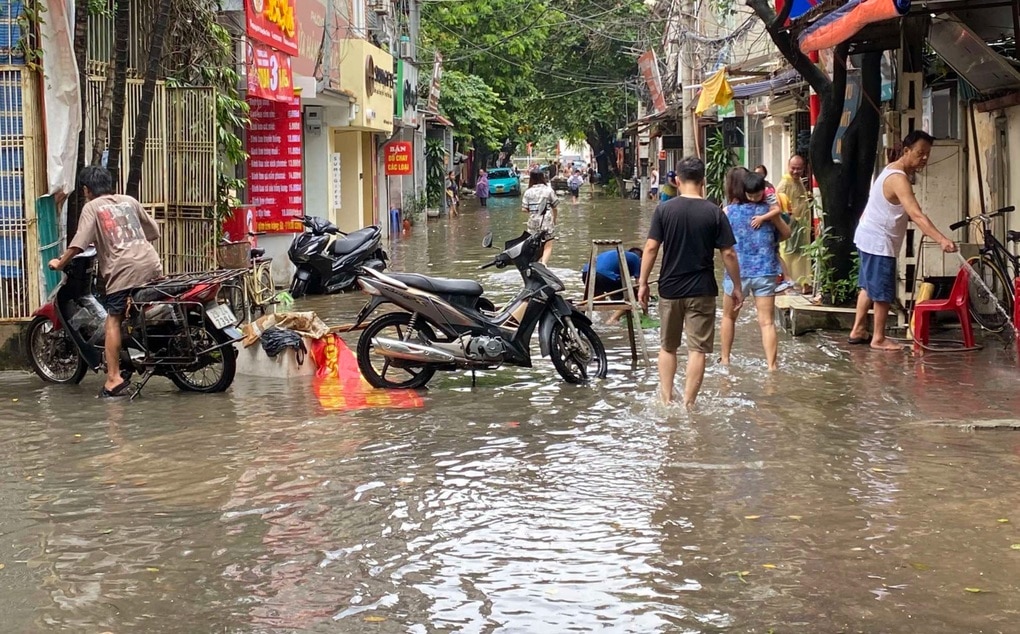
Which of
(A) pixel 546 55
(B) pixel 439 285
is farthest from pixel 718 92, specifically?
(A) pixel 546 55

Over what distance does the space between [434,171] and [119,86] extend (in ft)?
100

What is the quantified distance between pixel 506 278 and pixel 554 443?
10.5 m

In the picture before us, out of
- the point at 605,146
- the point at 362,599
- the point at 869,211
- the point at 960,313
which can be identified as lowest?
the point at 362,599

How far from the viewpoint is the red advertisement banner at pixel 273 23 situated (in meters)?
13.8

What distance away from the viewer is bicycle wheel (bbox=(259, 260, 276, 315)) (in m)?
12.5

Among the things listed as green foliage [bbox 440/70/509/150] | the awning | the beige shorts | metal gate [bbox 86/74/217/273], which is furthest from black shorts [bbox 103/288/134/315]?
green foliage [bbox 440/70/509/150]

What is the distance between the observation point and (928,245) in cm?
1087

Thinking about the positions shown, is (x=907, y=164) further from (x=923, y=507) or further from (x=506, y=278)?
(x=506, y=278)

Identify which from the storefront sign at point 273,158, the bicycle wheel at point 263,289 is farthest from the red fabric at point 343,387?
the storefront sign at point 273,158

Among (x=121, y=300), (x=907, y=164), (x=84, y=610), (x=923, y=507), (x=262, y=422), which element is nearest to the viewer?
(x=84, y=610)

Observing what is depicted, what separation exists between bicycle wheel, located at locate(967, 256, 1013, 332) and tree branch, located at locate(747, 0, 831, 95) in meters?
2.33

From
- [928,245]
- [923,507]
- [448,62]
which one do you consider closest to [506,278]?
[928,245]

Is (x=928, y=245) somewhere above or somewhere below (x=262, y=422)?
above

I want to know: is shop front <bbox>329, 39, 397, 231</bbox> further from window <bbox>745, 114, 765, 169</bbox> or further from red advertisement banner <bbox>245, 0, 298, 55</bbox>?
window <bbox>745, 114, 765, 169</bbox>
